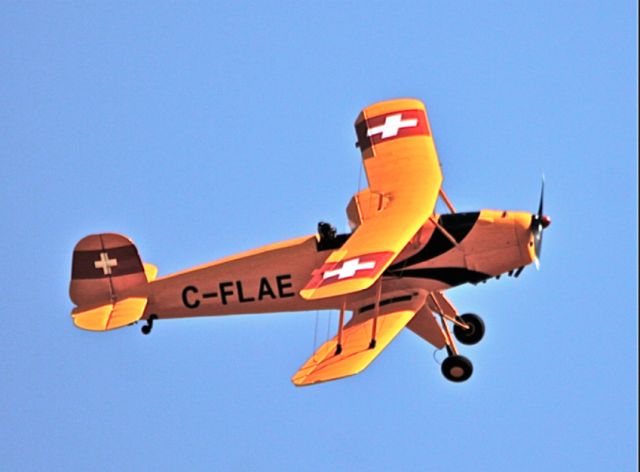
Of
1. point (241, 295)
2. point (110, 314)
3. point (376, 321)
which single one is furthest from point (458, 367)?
point (110, 314)

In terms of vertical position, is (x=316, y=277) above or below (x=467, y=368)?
above

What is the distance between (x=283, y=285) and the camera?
27.6 m

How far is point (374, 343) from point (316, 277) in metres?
1.76

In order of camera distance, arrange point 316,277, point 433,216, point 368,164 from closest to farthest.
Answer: point 316,277 < point 433,216 < point 368,164

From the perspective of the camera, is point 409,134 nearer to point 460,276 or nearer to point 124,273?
point 460,276

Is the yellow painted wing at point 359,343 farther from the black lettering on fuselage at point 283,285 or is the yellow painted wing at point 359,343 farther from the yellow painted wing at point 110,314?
the yellow painted wing at point 110,314

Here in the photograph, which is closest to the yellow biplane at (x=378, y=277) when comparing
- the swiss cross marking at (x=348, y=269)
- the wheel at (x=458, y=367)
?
the wheel at (x=458, y=367)

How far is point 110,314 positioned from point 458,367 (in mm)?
5718

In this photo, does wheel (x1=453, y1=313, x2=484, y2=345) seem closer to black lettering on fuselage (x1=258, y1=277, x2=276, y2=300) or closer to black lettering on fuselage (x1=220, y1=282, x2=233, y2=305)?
black lettering on fuselage (x1=258, y1=277, x2=276, y2=300)

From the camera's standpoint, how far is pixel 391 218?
26.2 metres

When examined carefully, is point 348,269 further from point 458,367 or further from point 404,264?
point 458,367

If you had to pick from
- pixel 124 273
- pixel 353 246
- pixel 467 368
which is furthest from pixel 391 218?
pixel 124 273

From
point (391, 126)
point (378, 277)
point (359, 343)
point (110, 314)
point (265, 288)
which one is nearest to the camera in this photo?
point (378, 277)

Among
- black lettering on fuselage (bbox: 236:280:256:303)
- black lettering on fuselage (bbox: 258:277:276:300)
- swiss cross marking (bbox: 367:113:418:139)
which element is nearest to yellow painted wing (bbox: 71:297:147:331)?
black lettering on fuselage (bbox: 236:280:256:303)
